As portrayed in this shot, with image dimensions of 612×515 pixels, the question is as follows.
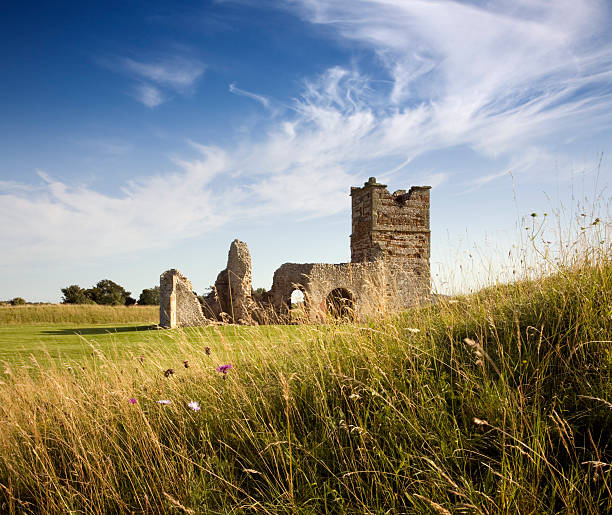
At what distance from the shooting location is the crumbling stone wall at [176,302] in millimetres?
17016

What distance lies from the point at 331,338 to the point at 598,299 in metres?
2.22

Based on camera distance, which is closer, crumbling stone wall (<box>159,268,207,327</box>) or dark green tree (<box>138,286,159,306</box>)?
crumbling stone wall (<box>159,268,207,327</box>)

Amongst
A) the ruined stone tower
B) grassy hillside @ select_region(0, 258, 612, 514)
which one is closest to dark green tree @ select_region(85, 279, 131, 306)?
the ruined stone tower

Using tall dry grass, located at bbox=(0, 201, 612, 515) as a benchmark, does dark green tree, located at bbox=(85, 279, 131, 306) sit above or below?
above

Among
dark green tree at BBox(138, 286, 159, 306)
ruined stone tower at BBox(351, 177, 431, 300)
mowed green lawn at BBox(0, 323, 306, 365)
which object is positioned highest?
ruined stone tower at BBox(351, 177, 431, 300)

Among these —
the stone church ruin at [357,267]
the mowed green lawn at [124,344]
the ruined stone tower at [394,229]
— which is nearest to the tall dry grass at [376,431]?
the mowed green lawn at [124,344]

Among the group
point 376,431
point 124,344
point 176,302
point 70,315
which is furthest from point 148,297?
point 376,431

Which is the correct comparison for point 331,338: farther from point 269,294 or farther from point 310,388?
point 269,294

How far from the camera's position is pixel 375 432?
2.55 meters

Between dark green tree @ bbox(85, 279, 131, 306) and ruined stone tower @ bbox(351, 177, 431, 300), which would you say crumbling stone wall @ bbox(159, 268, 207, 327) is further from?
dark green tree @ bbox(85, 279, 131, 306)

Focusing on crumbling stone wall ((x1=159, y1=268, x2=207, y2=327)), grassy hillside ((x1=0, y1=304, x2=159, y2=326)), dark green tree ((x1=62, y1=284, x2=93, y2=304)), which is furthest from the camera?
dark green tree ((x1=62, y1=284, x2=93, y2=304))

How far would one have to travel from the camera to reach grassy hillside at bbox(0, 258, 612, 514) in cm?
225

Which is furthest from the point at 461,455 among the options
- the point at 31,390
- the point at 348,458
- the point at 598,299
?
the point at 31,390

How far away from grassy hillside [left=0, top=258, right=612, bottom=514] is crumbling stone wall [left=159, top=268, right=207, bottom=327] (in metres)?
13.0
